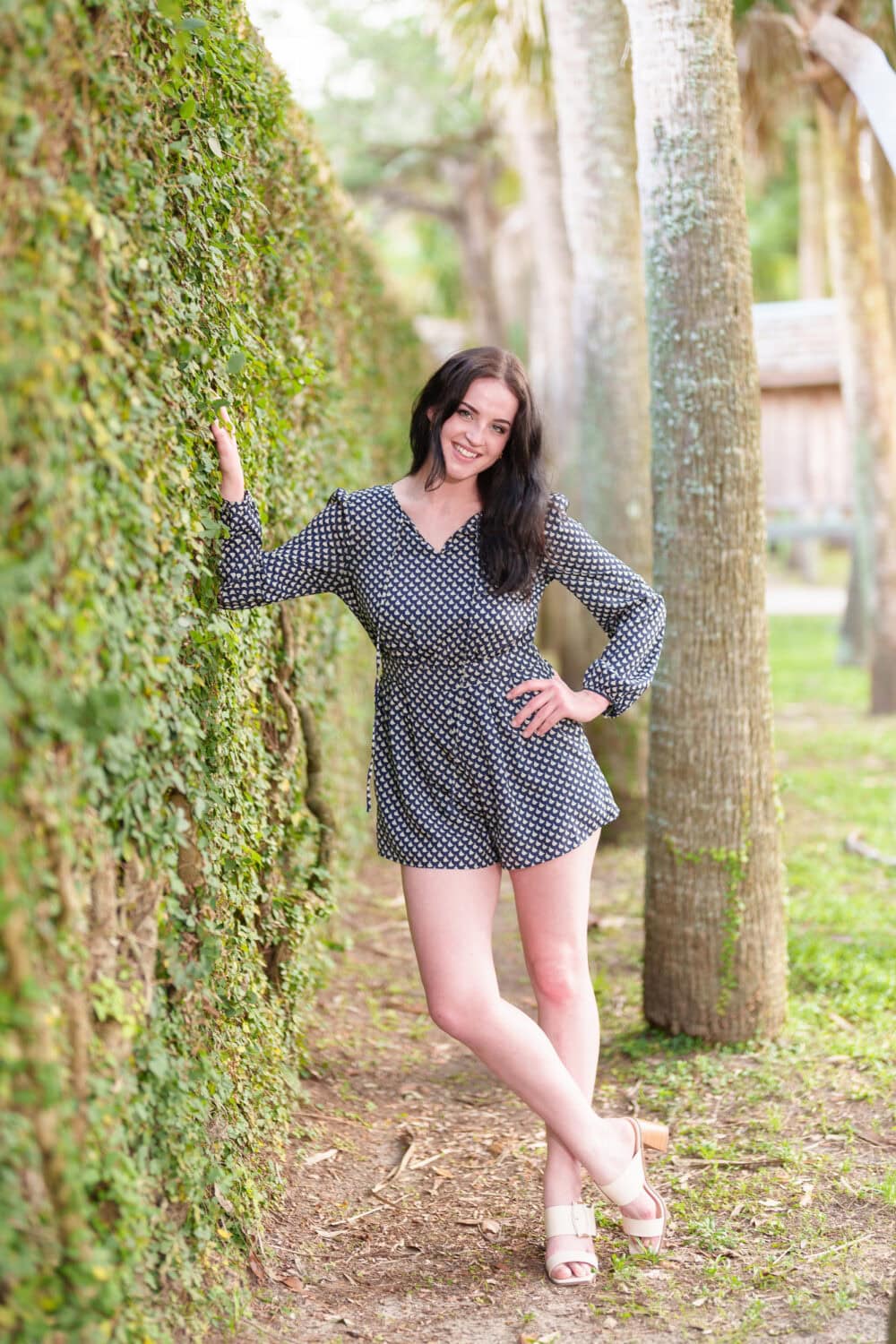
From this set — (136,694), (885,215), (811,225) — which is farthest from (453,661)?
(811,225)

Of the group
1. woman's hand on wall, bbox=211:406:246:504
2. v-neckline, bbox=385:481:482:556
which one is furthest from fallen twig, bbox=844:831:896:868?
woman's hand on wall, bbox=211:406:246:504

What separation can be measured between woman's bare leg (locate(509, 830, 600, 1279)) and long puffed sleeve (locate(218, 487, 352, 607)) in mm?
836

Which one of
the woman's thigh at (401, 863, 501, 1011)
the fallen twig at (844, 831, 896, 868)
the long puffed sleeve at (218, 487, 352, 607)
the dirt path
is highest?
the long puffed sleeve at (218, 487, 352, 607)

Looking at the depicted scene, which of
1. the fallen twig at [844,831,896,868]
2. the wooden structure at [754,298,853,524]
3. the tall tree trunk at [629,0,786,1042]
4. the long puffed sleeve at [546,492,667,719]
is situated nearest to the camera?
the long puffed sleeve at [546,492,667,719]

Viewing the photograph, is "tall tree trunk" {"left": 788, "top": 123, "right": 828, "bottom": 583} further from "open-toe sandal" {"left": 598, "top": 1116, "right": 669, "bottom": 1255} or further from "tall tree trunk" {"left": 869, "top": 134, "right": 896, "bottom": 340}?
"open-toe sandal" {"left": 598, "top": 1116, "right": 669, "bottom": 1255}

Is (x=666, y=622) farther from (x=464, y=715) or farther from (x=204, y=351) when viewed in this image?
(x=204, y=351)

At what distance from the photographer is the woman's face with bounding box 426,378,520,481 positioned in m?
3.23

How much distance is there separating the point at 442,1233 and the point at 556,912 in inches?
35.6

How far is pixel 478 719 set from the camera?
3.23 meters

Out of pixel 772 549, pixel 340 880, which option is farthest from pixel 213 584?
pixel 772 549

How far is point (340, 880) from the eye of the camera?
19.2ft

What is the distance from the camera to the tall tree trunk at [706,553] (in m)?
4.41

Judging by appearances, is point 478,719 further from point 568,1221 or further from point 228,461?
point 568,1221

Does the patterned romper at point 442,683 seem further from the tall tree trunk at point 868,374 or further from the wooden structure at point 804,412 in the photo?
the wooden structure at point 804,412
